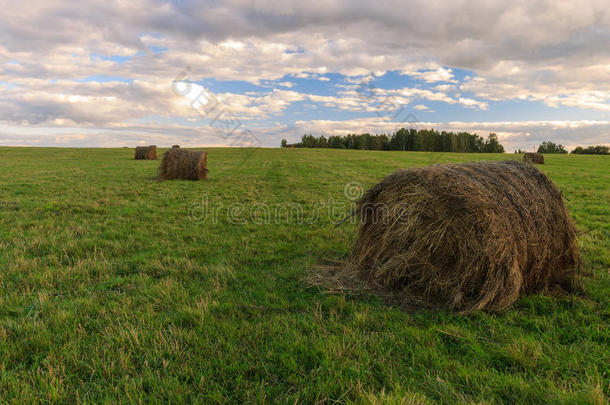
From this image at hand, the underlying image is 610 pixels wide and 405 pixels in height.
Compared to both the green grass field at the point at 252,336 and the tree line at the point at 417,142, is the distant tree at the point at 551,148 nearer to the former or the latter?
the tree line at the point at 417,142

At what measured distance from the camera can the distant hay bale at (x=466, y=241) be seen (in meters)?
4.05

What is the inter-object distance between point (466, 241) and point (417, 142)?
82.2 m

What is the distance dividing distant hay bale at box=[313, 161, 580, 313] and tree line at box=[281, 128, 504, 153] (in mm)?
71128

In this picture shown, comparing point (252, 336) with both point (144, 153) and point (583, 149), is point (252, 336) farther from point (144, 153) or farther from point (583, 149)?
point (583, 149)

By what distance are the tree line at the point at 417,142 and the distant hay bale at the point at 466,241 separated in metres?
71.1

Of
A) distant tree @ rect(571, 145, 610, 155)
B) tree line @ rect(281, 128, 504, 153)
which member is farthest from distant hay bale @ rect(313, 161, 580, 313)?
distant tree @ rect(571, 145, 610, 155)

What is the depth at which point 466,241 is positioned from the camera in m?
4.16

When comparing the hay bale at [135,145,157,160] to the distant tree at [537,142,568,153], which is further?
the distant tree at [537,142,568,153]

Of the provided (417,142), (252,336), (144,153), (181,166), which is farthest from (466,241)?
(417,142)

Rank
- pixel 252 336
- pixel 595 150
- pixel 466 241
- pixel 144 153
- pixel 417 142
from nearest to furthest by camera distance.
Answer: pixel 252 336, pixel 466 241, pixel 144 153, pixel 595 150, pixel 417 142

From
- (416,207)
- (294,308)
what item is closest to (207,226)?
(294,308)

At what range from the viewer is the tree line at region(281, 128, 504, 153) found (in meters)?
77.2

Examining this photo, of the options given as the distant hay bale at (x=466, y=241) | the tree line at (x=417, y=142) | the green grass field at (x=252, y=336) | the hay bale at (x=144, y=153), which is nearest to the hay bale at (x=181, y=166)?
the green grass field at (x=252, y=336)

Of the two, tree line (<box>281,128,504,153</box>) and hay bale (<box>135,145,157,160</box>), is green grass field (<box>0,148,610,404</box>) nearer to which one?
hay bale (<box>135,145,157,160</box>)
